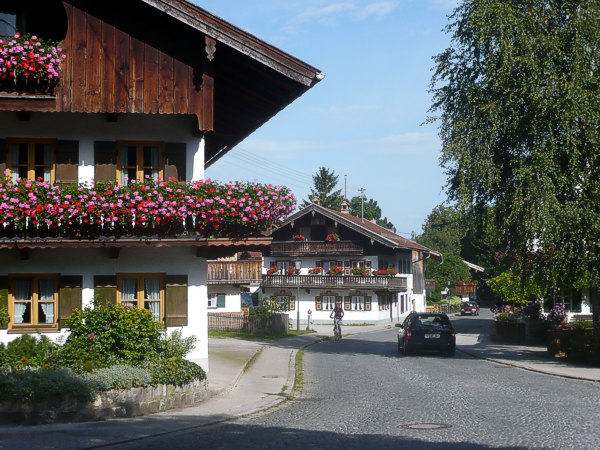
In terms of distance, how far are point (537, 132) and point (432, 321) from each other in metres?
8.70

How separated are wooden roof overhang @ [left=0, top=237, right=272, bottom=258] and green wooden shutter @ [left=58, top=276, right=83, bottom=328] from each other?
3.60ft

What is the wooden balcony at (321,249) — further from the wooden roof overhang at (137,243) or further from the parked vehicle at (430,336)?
the wooden roof overhang at (137,243)

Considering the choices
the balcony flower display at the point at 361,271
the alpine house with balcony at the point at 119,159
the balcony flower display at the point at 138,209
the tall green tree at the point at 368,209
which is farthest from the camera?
the tall green tree at the point at 368,209

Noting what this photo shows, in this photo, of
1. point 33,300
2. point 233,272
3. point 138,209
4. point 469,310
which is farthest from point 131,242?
point 469,310

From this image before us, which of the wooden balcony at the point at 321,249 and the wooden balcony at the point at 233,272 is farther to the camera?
the wooden balcony at the point at 321,249

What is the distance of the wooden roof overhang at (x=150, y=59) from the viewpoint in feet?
59.1

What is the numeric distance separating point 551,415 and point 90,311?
32.9 ft

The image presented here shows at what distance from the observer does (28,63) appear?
57.2 feet

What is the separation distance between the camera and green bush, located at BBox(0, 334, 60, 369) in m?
16.2

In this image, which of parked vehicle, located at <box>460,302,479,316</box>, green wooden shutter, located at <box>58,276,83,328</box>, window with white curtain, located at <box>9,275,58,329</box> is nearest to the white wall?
green wooden shutter, located at <box>58,276,83,328</box>

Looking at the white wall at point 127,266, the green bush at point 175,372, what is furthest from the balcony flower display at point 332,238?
the green bush at point 175,372

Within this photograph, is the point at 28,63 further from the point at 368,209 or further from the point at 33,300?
the point at 368,209

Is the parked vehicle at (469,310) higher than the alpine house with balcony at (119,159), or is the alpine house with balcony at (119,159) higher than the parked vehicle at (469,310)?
the alpine house with balcony at (119,159)

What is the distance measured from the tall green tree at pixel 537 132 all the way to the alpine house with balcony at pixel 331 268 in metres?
37.9
